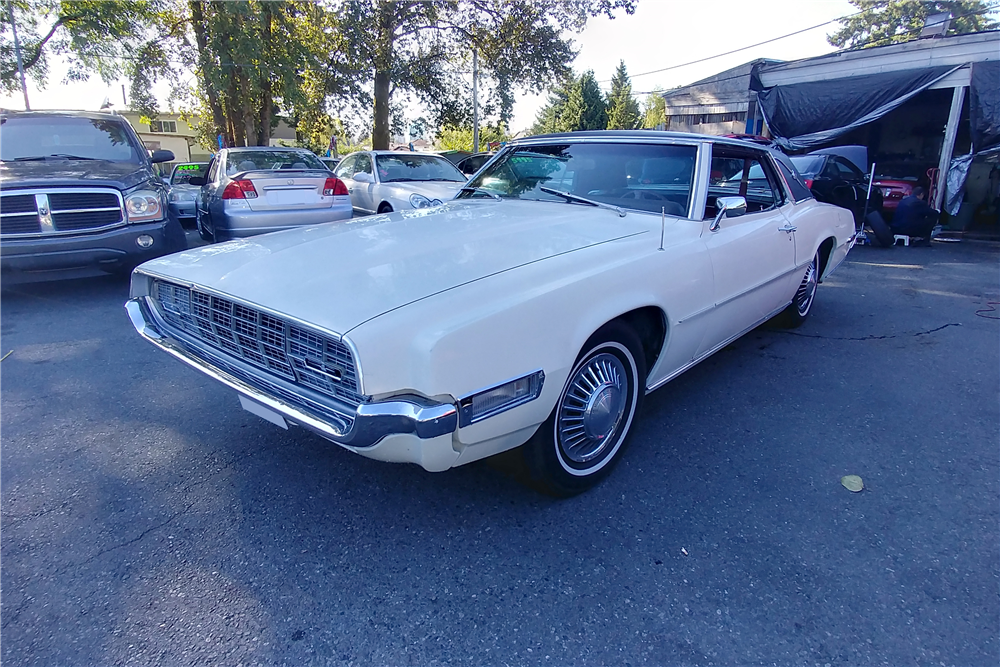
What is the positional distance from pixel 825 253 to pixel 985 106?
7.90 metres

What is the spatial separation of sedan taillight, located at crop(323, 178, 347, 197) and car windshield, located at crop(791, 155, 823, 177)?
7.59m

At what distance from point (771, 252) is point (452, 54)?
59.3ft

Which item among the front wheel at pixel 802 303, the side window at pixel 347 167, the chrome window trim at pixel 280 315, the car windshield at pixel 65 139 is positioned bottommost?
the front wheel at pixel 802 303

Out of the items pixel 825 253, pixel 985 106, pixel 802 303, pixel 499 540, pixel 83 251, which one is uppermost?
pixel 985 106

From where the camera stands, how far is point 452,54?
19.2 metres

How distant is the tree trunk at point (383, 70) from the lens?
16516 millimetres

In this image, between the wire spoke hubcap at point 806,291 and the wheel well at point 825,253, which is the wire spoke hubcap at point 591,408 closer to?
the wire spoke hubcap at point 806,291

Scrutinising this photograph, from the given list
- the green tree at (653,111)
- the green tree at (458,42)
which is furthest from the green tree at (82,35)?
the green tree at (653,111)

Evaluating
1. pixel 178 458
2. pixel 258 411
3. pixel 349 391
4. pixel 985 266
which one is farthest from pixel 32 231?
pixel 985 266

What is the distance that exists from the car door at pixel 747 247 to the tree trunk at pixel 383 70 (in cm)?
1526

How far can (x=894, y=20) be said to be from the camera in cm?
3931

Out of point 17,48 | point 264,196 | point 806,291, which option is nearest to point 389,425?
point 806,291

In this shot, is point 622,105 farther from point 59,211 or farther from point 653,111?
point 59,211

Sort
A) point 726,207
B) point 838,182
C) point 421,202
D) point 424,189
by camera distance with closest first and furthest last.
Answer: point 726,207 < point 421,202 < point 424,189 < point 838,182
